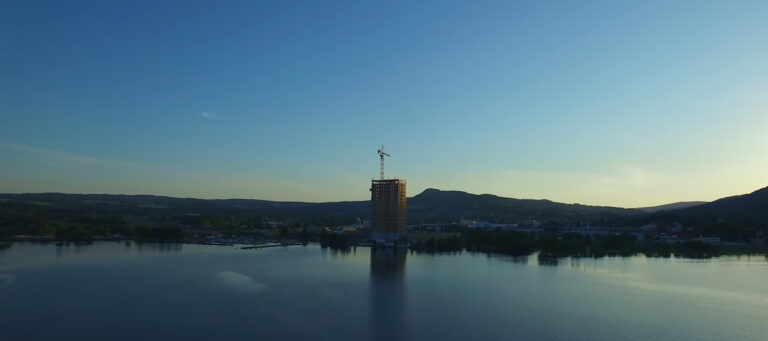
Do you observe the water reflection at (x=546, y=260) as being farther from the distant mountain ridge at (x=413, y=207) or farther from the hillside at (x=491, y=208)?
the hillside at (x=491, y=208)

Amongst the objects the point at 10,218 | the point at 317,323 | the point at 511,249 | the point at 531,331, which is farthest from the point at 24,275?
the point at 10,218

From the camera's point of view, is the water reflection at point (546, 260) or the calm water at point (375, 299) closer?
the calm water at point (375, 299)

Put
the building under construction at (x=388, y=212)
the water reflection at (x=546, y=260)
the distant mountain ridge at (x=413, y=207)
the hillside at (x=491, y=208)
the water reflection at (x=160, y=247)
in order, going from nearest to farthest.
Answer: the water reflection at (x=546, y=260) < the water reflection at (x=160, y=247) < the building under construction at (x=388, y=212) < the distant mountain ridge at (x=413, y=207) < the hillside at (x=491, y=208)

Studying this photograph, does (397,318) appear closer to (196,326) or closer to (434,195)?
(196,326)

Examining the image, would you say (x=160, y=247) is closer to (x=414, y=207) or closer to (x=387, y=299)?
(x=387, y=299)

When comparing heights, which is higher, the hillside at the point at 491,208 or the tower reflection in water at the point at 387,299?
the hillside at the point at 491,208

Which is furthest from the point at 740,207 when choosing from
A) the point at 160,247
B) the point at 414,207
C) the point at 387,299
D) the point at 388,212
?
the point at 387,299

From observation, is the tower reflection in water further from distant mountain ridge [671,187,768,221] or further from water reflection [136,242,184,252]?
distant mountain ridge [671,187,768,221]

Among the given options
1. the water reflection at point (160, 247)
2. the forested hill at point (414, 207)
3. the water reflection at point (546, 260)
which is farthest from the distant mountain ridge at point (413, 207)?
the water reflection at point (546, 260)
